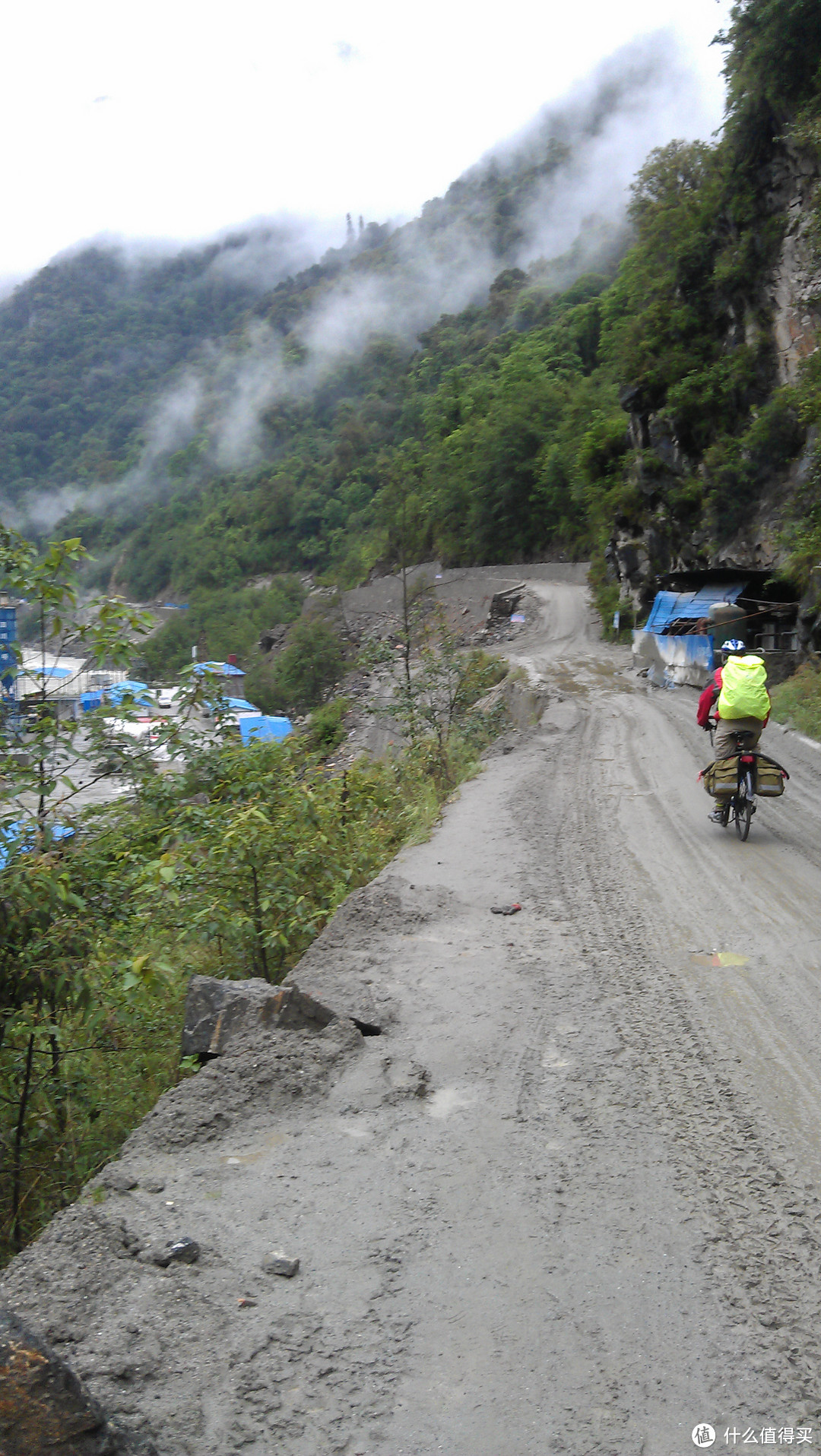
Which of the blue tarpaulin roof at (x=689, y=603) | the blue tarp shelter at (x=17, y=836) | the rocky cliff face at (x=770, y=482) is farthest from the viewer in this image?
the rocky cliff face at (x=770, y=482)

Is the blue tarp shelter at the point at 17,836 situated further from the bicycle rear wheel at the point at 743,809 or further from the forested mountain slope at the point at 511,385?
the forested mountain slope at the point at 511,385

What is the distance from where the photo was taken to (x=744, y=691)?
9.03 m

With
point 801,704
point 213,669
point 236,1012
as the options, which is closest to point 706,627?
point 801,704

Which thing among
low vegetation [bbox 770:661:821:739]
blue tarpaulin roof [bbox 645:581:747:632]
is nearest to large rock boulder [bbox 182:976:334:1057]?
low vegetation [bbox 770:661:821:739]

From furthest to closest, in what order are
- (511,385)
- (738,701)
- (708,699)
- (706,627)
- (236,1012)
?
(511,385) → (706,627) → (708,699) → (738,701) → (236,1012)

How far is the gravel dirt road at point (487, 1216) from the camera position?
8.70 feet

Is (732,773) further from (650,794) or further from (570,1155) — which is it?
(570,1155)

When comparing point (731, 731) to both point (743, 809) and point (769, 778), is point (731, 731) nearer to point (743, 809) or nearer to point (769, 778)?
point (769, 778)

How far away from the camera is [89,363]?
178 meters

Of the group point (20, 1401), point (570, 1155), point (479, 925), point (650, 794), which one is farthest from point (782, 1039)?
point (650, 794)

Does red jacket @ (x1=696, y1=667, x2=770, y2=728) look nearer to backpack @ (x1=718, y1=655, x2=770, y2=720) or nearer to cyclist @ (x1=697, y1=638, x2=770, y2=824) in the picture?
cyclist @ (x1=697, y1=638, x2=770, y2=824)

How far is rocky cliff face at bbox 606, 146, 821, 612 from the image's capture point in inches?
1099

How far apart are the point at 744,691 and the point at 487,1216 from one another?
6658 mm

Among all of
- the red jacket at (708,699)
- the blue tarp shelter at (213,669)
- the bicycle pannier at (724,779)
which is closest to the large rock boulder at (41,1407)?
the blue tarp shelter at (213,669)
